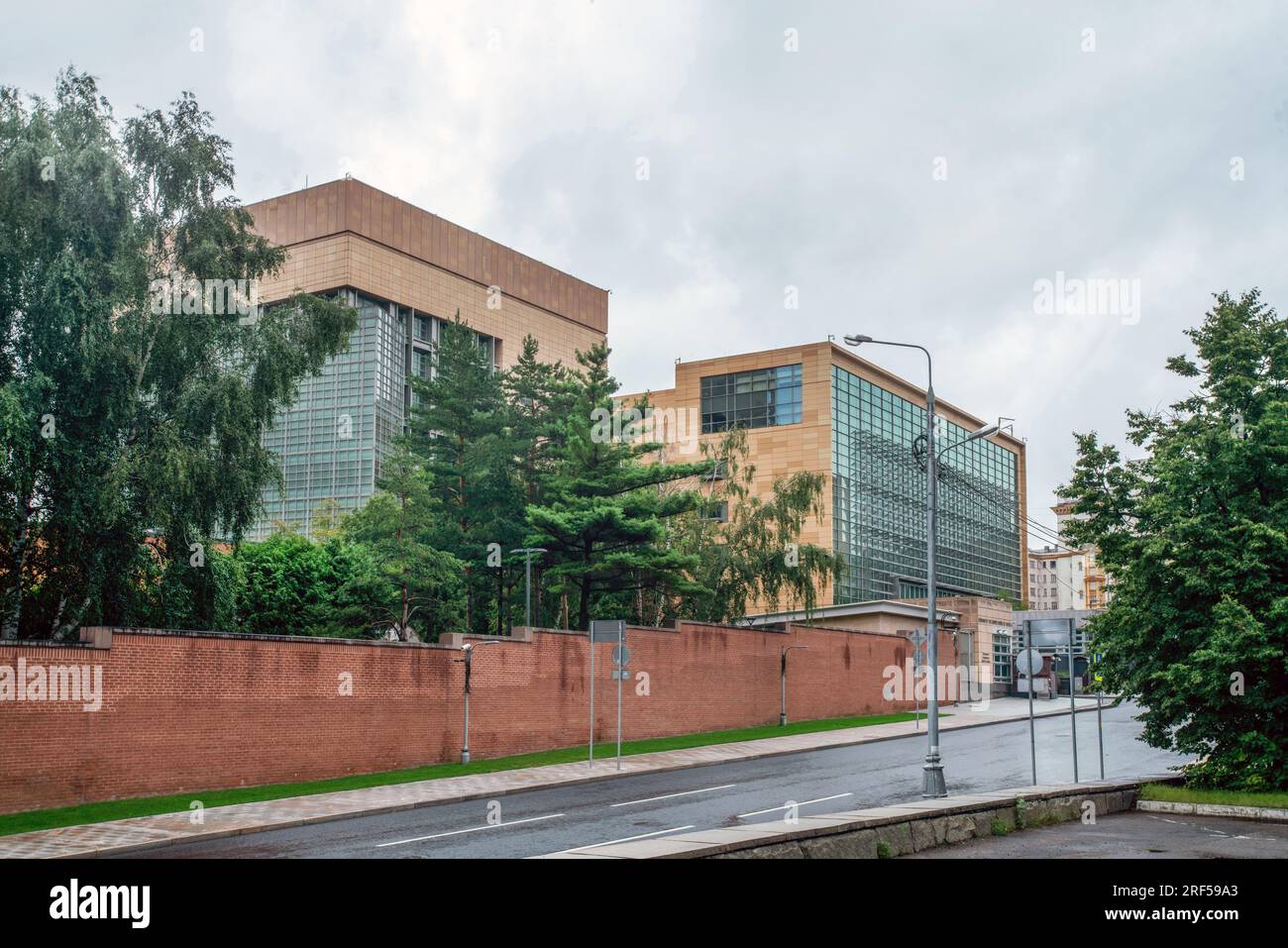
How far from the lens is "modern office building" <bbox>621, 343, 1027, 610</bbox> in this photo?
3066 inches

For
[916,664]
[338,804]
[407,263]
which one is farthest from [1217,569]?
[407,263]

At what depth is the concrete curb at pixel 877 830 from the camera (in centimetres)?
919

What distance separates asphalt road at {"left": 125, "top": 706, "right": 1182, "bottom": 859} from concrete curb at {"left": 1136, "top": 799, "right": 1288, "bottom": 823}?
4.66 metres

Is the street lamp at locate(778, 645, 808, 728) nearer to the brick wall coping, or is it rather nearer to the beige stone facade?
the brick wall coping

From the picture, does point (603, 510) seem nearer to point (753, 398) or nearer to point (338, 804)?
point (338, 804)

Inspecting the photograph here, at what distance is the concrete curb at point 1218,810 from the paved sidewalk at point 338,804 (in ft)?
42.3

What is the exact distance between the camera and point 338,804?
894 inches

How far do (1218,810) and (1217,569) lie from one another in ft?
13.4

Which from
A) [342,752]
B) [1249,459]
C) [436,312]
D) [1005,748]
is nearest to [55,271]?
[342,752]

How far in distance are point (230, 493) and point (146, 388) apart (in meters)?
3.34

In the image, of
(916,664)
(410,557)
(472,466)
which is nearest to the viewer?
(410,557)

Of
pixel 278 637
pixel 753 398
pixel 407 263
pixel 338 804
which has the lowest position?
pixel 338 804

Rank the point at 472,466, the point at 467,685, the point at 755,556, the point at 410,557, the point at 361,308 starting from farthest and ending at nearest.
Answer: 1. the point at 361,308
2. the point at 755,556
3. the point at 472,466
4. the point at 410,557
5. the point at 467,685
